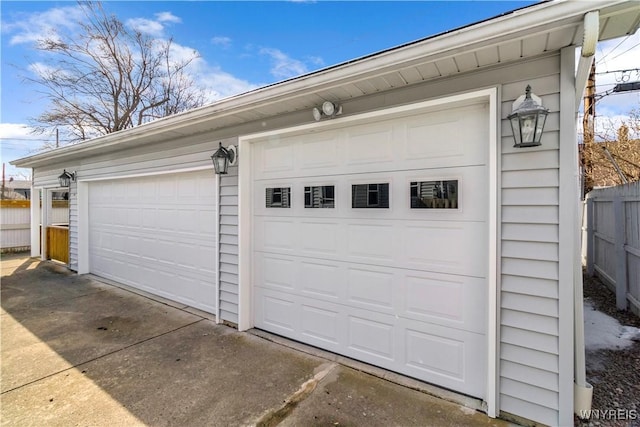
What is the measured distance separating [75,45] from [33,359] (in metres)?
11.7

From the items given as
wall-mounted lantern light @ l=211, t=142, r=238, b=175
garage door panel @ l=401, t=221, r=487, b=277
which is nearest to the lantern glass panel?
wall-mounted lantern light @ l=211, t=142, r=238, b=175

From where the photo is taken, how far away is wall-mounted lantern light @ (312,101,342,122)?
117 inches

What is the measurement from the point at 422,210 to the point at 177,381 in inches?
102

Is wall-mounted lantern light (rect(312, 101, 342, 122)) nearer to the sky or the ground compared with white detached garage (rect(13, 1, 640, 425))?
nearer to the sky

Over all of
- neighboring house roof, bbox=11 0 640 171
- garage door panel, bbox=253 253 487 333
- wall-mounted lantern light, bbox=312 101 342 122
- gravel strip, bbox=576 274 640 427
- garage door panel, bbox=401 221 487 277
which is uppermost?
neighboring house roof, bbox=11 0 640 171

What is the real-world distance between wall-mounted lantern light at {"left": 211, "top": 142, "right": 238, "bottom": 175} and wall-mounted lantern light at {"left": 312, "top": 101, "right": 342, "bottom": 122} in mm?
1287

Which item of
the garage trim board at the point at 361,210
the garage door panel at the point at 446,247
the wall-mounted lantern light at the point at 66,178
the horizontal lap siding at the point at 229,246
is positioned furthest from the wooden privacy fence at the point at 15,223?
the garage door panel at the point at 446,247

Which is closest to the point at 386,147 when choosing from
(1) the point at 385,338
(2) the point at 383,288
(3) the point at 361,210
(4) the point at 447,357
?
(3) the point at 361,210

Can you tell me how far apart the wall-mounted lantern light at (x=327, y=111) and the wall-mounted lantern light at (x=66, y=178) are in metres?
6.40

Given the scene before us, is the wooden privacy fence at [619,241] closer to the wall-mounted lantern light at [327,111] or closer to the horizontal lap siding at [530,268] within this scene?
the horizontal lap siding at [530,268]

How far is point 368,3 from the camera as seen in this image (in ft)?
17.7

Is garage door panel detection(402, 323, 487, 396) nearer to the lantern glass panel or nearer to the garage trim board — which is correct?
the garage trim board

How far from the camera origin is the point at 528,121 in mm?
2055

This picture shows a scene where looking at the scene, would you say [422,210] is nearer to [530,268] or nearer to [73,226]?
[530,268]
